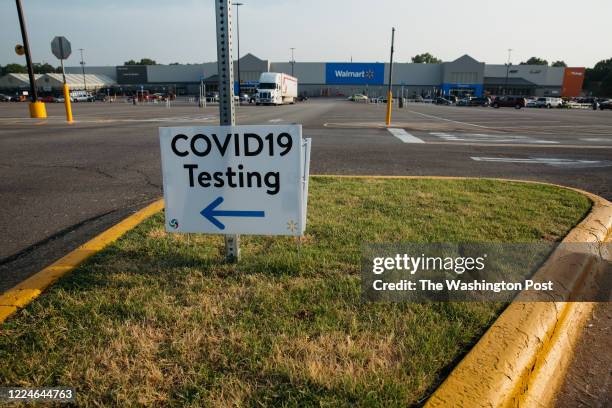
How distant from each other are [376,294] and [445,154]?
751 centimetres

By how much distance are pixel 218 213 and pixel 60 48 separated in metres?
16.2

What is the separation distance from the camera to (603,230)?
3.93 meters

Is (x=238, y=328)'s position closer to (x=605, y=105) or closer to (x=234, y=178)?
(x=234, y=178)

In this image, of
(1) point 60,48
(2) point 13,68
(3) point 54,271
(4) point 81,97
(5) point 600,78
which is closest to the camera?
(3) point 54,271

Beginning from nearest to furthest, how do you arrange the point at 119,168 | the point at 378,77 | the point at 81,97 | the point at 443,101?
the point at 119,168 < the point at 81,97 < the point at 443,101 < the point at 378,77

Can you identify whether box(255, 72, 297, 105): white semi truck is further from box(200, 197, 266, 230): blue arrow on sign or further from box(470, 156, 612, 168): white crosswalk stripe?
box(200, 197, 266, 230): blue arrow on sign

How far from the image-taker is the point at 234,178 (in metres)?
2.71

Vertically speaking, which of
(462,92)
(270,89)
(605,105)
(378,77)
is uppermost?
(378,77)

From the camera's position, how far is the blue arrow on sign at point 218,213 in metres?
2.75

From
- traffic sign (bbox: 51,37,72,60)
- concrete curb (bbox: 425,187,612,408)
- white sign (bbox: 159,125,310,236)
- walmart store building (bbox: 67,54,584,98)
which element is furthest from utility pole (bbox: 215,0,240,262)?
walmart store building (bbox: 67,54,584,98)

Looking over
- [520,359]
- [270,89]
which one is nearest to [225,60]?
[520,359]

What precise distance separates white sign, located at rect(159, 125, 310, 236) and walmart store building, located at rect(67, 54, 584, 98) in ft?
285

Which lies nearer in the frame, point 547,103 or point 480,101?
point 547,103

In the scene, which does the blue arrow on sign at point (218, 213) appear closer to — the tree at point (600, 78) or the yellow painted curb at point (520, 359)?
the yellow painted curb at point (520, 359)
